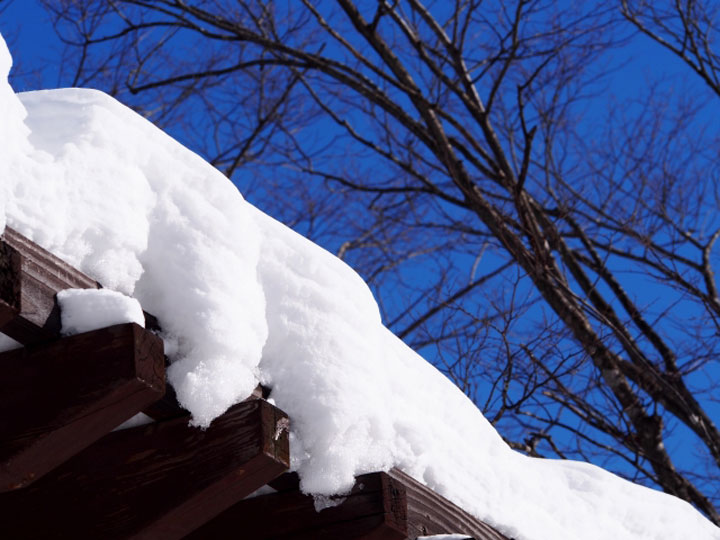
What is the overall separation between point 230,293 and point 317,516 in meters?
0.55

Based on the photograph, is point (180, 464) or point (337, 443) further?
point (337, 443)

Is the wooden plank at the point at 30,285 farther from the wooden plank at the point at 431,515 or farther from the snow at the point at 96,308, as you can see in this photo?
the wooden plank at the point at 431,515

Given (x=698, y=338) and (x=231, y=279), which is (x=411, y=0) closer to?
(x=698, y=338)

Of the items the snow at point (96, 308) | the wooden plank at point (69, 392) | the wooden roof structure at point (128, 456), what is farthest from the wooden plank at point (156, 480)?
the snow at point (96, 308)

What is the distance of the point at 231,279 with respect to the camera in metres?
1.74

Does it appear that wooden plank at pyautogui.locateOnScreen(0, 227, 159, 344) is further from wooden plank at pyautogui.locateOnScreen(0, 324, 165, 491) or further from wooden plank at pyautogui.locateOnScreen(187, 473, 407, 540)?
wooden plank at pyautogui.locateOnScreen(187, 473, 407, 540)

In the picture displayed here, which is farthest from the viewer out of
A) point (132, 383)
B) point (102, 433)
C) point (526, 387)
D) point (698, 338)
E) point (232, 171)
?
point (232, 171)

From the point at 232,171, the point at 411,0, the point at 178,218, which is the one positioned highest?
the point at 411,0

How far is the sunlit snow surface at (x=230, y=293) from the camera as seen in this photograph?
1572 millimetres

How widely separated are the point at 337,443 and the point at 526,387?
4363mm

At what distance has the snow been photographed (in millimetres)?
1488

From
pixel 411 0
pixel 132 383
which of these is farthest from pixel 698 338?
pixel 132 383

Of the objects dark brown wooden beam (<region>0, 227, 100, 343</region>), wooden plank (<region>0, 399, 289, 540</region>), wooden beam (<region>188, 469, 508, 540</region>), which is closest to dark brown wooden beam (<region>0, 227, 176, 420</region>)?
dark brown wooden beam (<region>0, 227, 100, 343</region>)

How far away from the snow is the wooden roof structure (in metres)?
0.02
